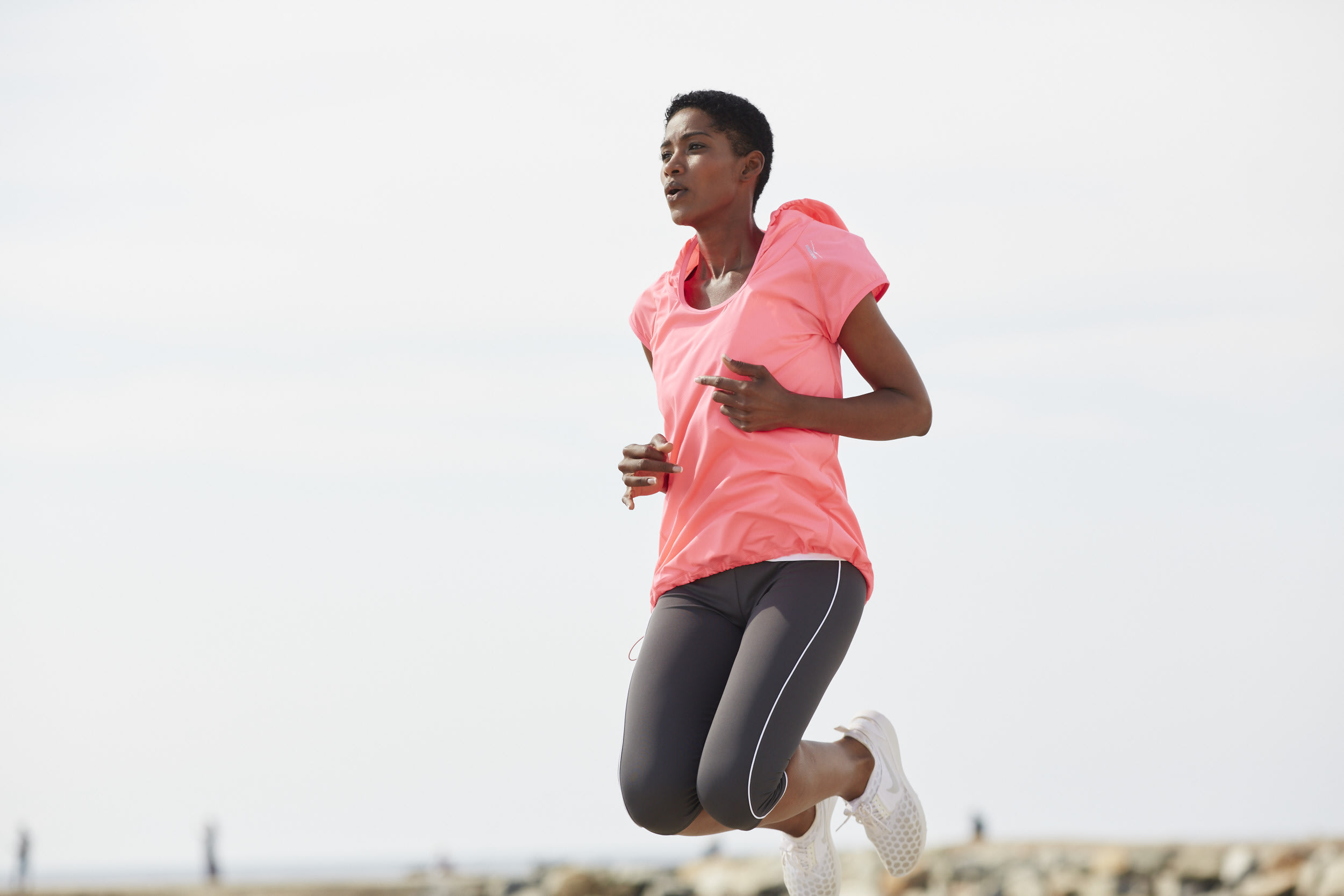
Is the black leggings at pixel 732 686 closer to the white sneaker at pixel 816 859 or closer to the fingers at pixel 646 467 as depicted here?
the fingers at pixel 646 467

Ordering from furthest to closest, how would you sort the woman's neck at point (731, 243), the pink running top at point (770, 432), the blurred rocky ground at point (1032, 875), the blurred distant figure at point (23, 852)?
the blurred distant figure at point (23, 852), the blurred rocky ground at point (1032, 875), the woman's neck at point (731, 243), the pink running top at point (770, 432)

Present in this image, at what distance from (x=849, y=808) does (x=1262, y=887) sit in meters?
5.60

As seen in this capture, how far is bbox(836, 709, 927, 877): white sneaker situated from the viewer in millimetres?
4031

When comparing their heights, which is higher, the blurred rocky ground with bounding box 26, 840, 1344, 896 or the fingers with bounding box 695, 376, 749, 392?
the fingers with bounding box 695, 376, 749, 392

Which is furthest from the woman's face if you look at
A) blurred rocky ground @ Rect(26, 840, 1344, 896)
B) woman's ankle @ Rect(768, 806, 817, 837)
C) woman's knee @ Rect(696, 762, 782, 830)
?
blurred rocky ground @ Rect(26, 840, 1344, 896)

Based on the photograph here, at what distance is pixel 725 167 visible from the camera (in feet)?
12.7

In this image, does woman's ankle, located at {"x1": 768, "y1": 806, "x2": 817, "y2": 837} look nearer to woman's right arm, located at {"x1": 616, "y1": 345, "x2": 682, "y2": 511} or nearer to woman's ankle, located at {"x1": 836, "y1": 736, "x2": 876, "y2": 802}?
woman's ankle, located at {"x1": 836, "y1": 736, "x2": 876, "y2": 802}

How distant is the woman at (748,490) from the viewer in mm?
3488

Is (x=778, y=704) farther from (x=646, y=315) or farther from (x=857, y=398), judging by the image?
(x=646, y=315)

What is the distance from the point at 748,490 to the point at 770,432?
→ 173 millimetres

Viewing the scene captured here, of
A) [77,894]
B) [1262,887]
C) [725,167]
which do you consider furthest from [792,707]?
[77,894]

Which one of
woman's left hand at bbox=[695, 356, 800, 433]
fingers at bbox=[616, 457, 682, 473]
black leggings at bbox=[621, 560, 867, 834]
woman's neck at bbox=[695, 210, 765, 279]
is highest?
woman's neck at bbox=[695, 210, 765, 279]

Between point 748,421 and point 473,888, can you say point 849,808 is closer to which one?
point 748,421

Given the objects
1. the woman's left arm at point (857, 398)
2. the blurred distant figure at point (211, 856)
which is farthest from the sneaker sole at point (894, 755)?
the blurred distant figure at point (211, 856)
